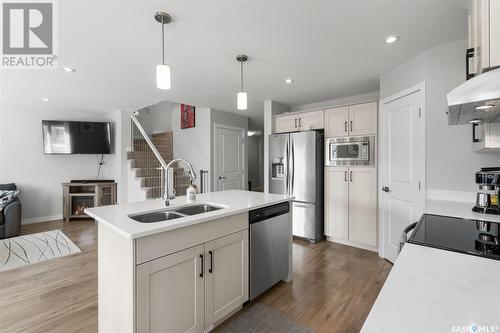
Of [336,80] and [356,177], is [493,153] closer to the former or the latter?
[356,177]

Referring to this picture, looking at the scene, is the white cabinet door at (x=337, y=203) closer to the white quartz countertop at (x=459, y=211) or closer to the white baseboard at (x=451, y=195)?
the white baseboard at (x=451, y=195)

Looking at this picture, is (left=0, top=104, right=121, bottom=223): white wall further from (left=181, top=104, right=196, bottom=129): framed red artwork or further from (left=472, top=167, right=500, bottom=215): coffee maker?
(left=472, top=167, right=500, bottom=215): coffee maker

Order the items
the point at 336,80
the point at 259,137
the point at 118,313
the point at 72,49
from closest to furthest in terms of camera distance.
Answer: the point at 118,313 < the point at 72,49 < the point at 336,80 < the point at 259,137

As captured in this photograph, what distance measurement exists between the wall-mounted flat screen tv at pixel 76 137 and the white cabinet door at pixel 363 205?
16.7 feet

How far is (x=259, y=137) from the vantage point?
864cm

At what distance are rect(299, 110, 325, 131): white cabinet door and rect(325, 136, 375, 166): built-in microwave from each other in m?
0.31

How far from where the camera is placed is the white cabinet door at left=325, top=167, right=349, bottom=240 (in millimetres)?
3504

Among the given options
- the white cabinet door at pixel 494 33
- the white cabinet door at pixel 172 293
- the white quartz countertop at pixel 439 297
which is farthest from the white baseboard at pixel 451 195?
the white cabinet door at pixel 172 293

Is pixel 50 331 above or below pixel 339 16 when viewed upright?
below

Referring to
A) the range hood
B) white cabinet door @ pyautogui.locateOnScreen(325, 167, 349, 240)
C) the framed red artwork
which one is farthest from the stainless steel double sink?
the framed red artwork

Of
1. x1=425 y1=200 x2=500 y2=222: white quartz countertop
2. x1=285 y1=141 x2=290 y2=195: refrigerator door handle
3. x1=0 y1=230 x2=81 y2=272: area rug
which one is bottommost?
x1=0 y1=230 x2=81 y2=272: area rug

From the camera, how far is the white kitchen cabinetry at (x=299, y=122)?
375 centimetres

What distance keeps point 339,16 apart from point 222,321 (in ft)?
8.45

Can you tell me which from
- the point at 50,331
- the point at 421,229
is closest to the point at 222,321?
the point at 50,331
